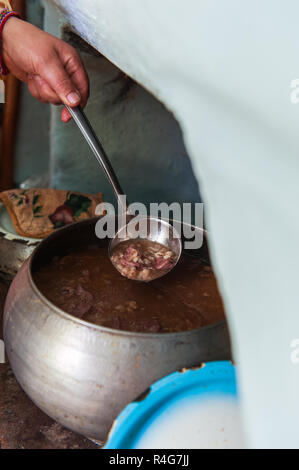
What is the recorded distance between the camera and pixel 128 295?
1393mm

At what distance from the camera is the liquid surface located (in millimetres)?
1270

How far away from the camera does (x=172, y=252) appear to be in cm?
159

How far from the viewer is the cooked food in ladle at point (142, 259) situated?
145 centimetres

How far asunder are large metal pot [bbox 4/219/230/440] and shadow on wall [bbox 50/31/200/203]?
1408 mm

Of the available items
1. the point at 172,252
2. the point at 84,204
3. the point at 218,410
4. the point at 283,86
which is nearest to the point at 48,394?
the point at 218,410

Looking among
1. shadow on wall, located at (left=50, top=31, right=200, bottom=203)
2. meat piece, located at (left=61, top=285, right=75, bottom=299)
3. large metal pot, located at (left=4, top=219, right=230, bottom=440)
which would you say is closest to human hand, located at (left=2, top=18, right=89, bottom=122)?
A: shadow on wall, located at (left=50, top=31, right=200, bottom=203)

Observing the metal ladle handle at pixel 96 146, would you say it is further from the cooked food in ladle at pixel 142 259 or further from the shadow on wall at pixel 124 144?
the shadow on wall at pixel 124 144

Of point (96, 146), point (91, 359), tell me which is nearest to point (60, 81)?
point (96, 146)

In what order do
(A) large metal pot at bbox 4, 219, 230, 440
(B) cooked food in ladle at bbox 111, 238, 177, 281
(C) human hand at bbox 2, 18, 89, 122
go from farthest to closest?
(C) human hand at bbox 2, 18, 89, 122 → (B) cooked food in ladle at bbox 111, 238, 177, 281 → (A) large metal pot at bbox 4, 219, 230, 440

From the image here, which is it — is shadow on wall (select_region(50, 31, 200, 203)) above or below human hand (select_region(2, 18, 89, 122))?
below

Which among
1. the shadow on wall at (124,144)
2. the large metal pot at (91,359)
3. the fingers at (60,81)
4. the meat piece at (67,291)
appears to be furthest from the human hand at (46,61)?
the large metal pot at (91,359)

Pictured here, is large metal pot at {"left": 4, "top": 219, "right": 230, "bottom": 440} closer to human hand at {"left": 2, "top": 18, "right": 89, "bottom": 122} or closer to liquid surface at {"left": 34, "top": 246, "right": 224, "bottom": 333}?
liquid surface at {"left": 34, "top": 246, "right": 224, "bottom": 333}

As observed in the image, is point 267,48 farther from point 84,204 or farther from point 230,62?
point 84,204

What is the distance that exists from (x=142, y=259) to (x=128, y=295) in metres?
0.18
